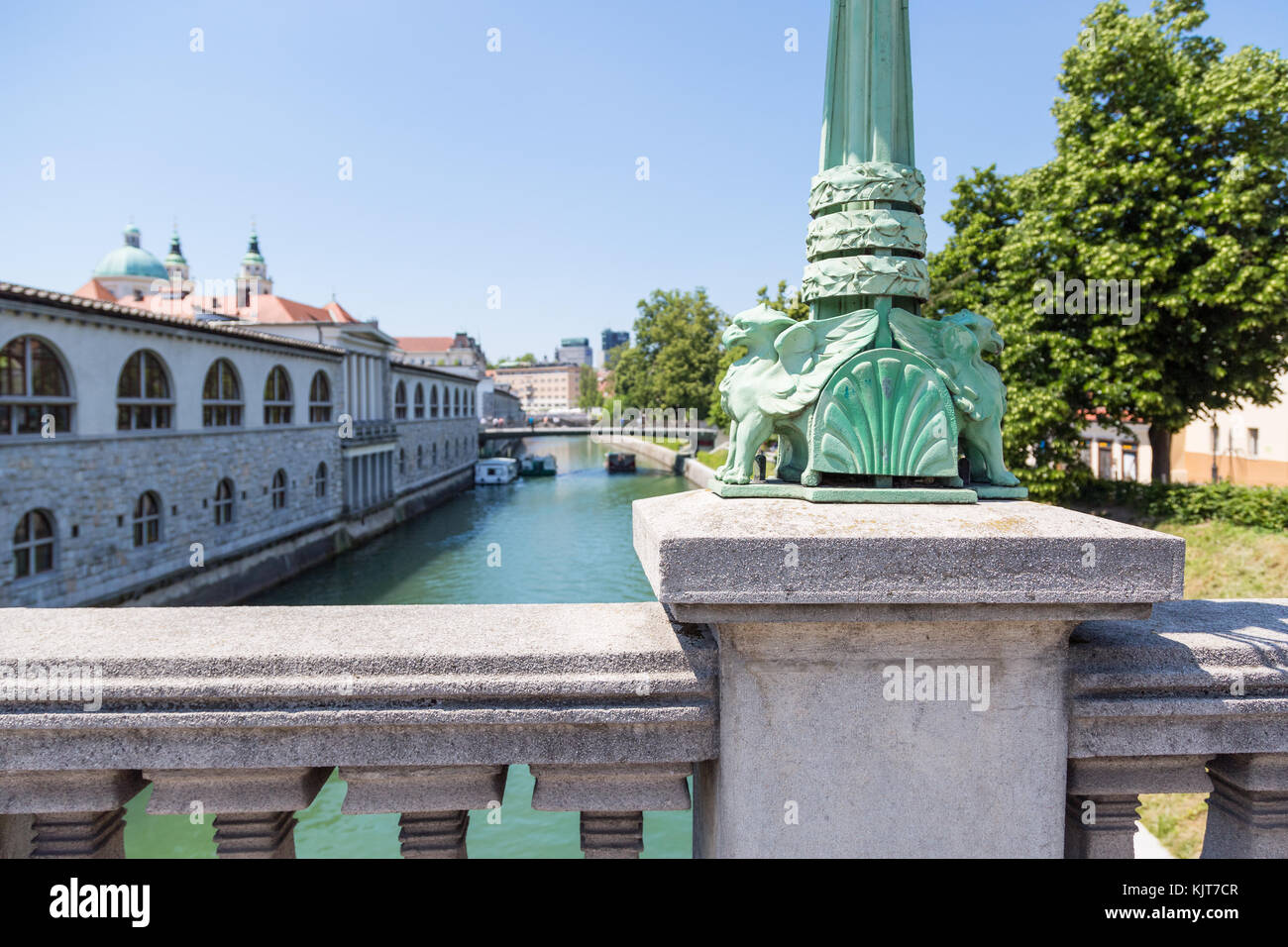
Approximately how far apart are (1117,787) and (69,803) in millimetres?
3121

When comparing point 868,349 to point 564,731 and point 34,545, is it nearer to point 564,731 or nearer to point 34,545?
point 564,731

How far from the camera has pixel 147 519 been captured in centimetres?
2064

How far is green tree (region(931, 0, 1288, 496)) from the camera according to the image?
1599 cm

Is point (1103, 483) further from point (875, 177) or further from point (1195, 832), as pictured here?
point (875, 177)

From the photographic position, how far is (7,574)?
1598 centimetres

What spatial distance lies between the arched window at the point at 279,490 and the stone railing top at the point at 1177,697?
29.9m

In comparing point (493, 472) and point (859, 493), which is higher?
point (859, 493)

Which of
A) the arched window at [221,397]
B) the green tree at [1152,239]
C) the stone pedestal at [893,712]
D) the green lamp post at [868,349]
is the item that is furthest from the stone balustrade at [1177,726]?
the arched window at [221,397]

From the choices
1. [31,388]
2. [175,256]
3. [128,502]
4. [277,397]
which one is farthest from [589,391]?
[31,388]

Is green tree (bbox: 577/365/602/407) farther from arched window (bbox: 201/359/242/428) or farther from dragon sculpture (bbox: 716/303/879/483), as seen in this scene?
dragon sculpture (bbox: 716/303/879/483)

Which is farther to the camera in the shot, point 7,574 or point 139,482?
point 139,482

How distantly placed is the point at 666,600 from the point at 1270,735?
1.88 metres

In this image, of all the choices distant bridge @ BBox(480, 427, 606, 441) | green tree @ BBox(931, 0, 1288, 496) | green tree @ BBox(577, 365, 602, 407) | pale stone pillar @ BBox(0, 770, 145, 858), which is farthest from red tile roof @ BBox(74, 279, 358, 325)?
green tree @ BBox(577, 365, 602, 407)
